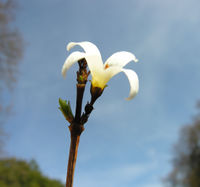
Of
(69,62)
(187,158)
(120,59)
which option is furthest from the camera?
(187,158)

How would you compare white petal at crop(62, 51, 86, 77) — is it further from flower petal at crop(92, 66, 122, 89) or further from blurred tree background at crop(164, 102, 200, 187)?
blurred tree background at crop(164, 102, 200, 187)

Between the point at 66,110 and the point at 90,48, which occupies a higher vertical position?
the point at 90,48

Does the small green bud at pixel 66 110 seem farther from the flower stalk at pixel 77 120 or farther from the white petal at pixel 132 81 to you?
the white petal at pixel 132 81

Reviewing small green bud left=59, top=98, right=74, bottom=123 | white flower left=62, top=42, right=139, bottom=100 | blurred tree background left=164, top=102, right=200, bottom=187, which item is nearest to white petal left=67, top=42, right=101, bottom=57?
white flower left=62, top=42, right=139, bottom=100

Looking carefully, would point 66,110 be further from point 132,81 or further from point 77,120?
point 132,81

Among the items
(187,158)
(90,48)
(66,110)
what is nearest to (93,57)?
(90,48)

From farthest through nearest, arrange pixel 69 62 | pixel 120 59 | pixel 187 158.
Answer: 1. pixel 187 158
2. pixel 120 59
3. pixel 69 62

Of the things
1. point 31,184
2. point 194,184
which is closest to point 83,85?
point 194,184

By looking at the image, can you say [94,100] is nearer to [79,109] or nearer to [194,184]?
[79,109]
